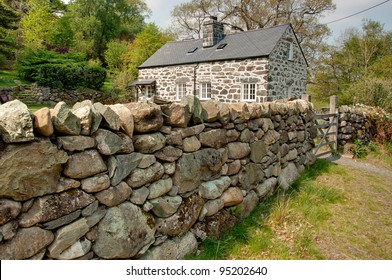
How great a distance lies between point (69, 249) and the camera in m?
2.20

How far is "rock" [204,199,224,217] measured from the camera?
350 cm

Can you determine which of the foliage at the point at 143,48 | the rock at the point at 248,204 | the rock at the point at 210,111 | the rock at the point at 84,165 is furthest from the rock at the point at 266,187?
the foliage at the point at 143,48

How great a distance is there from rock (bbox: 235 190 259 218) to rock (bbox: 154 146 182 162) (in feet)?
4.74

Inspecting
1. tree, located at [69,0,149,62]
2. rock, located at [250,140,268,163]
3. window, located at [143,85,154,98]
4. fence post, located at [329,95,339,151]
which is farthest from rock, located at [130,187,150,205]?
tree, located at [69,0,149,62]

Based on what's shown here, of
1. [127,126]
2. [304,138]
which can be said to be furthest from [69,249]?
[304,138]

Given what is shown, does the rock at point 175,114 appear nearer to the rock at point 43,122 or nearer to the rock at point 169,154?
the rock at point 169,154

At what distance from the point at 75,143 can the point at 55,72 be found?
19746 mm

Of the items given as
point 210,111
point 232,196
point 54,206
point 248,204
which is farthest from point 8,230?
point 248,204

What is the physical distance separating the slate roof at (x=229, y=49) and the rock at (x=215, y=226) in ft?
41.0

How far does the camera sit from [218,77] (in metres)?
16.6

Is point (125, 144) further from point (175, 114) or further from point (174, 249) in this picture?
point (174, 249)

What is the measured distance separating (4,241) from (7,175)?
448 mm
